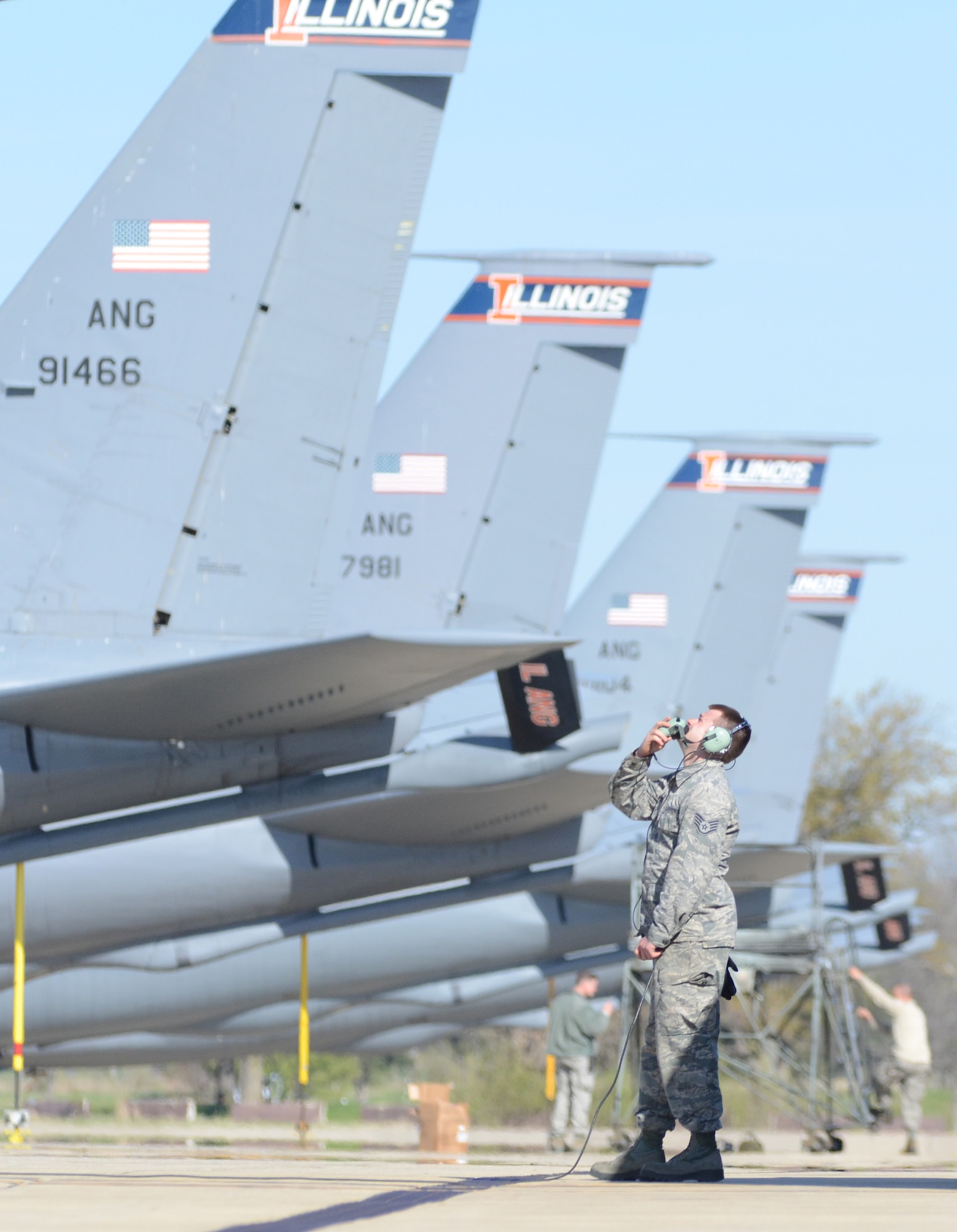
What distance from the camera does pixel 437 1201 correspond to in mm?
4434

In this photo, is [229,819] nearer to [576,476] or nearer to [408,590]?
[408,590]

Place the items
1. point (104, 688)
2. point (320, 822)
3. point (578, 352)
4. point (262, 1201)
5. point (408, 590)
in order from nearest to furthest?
point (262, 1201)
point (104, 688)
point (320, 822)
point (408, 590)
point (578, 352)

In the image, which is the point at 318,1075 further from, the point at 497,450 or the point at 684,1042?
the point at 684,1042

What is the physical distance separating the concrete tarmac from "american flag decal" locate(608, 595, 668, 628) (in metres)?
17.1

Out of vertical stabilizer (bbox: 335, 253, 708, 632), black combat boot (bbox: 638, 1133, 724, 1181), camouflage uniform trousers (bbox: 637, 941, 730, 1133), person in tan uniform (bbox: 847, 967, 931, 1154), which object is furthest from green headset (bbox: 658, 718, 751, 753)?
person in tan uniform (bbox: 847, 967, 931, 1154)

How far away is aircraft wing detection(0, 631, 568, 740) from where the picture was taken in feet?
26.8

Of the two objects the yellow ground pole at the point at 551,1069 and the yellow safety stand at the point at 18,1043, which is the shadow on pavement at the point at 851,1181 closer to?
the yellow safety stand at the point at 18,1043

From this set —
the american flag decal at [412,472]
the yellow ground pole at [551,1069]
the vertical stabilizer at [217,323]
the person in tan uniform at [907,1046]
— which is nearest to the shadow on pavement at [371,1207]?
the vertical stabilizer at [217,323]

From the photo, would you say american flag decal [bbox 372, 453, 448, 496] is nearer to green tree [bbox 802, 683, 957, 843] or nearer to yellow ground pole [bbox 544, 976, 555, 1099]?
yellow ground pole [bbox 544, 976, 555, 1099]

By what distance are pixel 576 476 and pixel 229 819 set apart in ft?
20.3

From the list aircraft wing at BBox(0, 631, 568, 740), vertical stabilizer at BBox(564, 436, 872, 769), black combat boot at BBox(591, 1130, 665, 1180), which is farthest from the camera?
vertical stabilizer at BBox(564, 436, 872, 769)

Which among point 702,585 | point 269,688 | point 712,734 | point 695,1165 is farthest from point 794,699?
point 695,1165

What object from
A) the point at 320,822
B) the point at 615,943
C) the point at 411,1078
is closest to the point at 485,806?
the point at 320,822

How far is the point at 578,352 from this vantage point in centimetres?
1614
